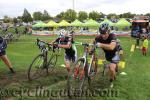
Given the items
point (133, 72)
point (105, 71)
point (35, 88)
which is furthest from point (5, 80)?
point (133, 72)

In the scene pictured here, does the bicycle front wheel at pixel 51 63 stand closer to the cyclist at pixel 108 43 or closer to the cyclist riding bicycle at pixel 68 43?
the cyclist riding bicycle at pixel 68 43

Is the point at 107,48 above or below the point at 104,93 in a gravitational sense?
above

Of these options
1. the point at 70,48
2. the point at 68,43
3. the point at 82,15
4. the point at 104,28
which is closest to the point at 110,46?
the point at 104,28

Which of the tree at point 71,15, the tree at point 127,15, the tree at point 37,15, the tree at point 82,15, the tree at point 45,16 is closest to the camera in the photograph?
the tree at point 71,15

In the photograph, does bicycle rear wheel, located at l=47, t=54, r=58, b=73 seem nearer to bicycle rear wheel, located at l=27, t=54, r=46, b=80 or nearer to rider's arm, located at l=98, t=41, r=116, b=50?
bicycle rear wheel, located at l=27, t=54, r=46, b=80

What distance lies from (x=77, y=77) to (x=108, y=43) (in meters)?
1.86

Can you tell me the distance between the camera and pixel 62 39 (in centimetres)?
1191

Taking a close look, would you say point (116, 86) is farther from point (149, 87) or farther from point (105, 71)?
point (105, 71)

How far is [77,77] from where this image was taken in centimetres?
905

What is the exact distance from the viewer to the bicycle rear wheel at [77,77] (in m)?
8.88

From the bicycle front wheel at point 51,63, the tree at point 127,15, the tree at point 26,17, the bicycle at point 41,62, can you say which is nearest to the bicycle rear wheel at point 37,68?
the bicycle at point 41,62

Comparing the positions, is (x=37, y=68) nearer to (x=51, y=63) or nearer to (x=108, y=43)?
(x=51, y=63)

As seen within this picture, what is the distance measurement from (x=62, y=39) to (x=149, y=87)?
3550 millimetres

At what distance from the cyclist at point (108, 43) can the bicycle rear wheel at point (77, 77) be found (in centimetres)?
92
